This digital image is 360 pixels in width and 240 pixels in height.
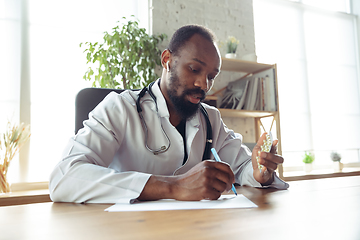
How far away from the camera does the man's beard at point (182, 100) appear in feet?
4.29

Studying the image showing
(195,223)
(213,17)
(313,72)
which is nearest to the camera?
(195,223)

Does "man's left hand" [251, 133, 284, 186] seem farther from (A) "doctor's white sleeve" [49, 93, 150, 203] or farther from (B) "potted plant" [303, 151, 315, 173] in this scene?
(B) "potted plant" [303, 151, 315, 173]

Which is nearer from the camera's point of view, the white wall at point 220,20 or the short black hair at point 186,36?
the short black hair at point 186,36

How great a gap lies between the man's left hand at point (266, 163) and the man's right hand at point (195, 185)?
27 cm

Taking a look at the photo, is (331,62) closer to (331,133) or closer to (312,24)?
(312,24)

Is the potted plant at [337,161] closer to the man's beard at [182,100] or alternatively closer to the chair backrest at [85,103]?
the man's beard at [182,100]

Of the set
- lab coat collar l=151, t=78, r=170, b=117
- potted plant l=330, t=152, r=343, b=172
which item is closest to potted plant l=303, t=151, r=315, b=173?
potted plant l=330, t=152, r=343, b=172

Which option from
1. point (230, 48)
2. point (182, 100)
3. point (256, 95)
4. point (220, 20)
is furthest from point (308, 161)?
point (182, 100)

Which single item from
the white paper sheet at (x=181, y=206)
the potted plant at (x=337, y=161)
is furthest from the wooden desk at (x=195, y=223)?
the potted plant at (x=337, y=161)

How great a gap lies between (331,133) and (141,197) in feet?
12.3

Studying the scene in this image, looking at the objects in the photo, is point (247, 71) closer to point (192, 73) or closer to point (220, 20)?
point (220, 20)

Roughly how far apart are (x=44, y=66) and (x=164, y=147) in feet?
6.32

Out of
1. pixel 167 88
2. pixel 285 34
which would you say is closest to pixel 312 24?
pixel 285 34

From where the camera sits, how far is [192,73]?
1.28 meters
